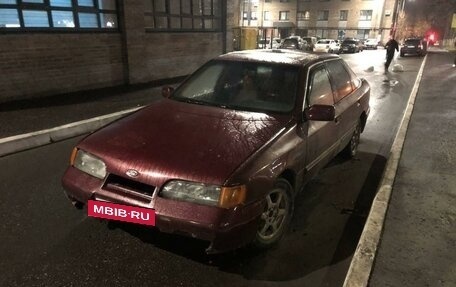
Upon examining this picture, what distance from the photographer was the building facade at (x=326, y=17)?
58.8 m

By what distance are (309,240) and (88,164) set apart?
2.12 metres

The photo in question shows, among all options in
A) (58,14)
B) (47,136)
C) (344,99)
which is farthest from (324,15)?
(47,136)

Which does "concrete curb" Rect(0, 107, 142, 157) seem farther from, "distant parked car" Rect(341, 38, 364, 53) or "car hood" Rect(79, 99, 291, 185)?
"distant parked car" Rect(341, 38, 364, 53)

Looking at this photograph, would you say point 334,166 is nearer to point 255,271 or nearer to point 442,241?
point 442,241

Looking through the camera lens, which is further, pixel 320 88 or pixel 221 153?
pixel 320 88

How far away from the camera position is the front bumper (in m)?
2.55

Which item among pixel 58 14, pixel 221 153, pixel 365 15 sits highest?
pixel 365 15

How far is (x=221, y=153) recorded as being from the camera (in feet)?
9.26

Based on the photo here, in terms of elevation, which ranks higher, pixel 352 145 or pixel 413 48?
pixel 352 145

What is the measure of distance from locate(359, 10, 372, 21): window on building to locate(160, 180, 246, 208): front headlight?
213 ft

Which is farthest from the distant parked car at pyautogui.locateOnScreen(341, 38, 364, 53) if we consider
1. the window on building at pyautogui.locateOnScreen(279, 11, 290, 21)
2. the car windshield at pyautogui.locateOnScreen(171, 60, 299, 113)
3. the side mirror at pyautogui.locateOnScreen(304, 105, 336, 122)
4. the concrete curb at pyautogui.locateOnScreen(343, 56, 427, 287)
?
the side mirror at pyautogui.locateOnScreen(304, 105, 336, 122)

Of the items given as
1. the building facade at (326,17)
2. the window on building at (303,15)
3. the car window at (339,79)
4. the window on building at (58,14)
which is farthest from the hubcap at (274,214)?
the window on building at (303,15)

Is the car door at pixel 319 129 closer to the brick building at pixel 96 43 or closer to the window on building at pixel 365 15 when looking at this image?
the brick building at pixel 96 43

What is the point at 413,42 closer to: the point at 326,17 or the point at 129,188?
the point at 129,188
